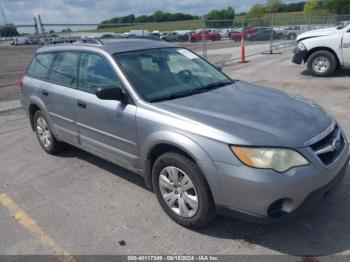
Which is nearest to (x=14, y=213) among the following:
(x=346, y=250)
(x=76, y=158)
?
(x=76, y=158)

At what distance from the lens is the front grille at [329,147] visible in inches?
114

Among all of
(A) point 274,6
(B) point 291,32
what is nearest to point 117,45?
(B) point 291,32

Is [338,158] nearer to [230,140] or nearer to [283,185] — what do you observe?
[283,185]

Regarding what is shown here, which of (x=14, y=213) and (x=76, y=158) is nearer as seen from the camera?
(x=14, y=213)

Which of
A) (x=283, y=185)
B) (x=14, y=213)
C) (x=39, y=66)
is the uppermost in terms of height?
(x=39, y=66)

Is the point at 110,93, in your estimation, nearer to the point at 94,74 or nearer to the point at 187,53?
the point at 94,74

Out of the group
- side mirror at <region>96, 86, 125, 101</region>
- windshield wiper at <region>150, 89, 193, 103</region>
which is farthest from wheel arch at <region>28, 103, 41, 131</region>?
windshield wiper at <region>150, 89, 193, 103</region>

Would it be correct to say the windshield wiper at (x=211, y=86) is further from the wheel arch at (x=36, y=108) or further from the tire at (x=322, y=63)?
the tire at (x=322, y=63)

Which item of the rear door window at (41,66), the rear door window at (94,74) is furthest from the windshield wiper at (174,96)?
the rear door window at (41,66)

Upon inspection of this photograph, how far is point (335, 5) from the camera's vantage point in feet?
179

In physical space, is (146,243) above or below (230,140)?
below

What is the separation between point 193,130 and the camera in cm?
296

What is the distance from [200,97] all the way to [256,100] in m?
0.57

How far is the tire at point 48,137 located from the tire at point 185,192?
7.80ft
